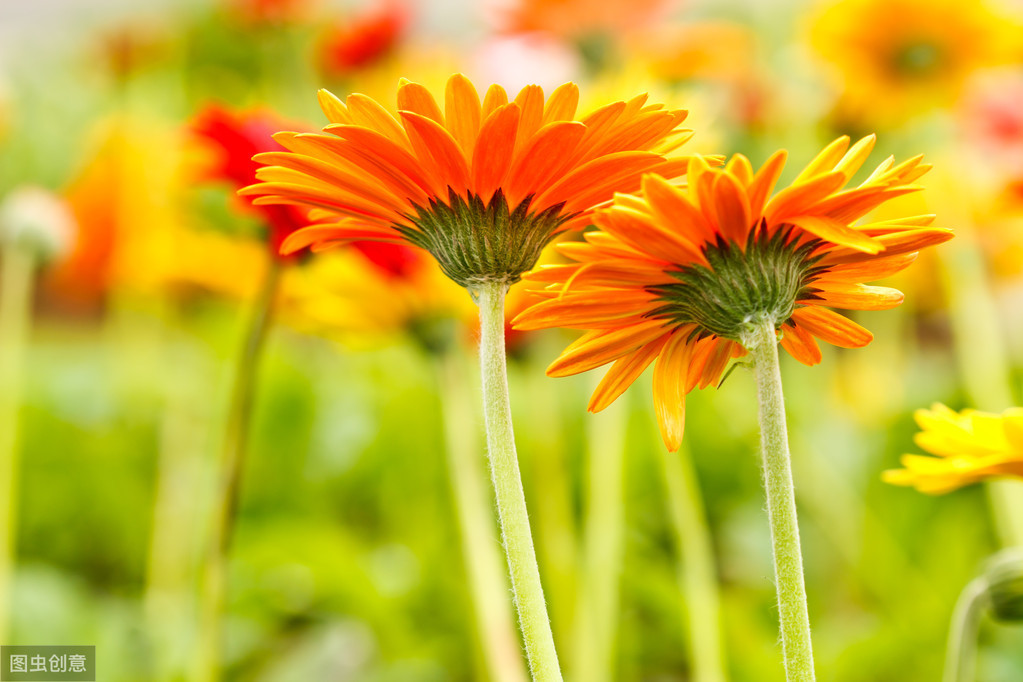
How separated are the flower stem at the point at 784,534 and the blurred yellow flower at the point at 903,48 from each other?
0.49m

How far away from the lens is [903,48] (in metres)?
0.57

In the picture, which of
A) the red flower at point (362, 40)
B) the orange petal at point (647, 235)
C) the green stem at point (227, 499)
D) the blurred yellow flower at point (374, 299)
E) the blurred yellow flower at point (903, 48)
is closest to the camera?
the orange petal at point (647, 235)

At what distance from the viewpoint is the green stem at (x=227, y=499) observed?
26 centimetres

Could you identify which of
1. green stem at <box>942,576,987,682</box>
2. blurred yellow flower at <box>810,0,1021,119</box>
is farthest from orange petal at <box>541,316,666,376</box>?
blurred yellow flower at <box>810,0,1021,119</box>

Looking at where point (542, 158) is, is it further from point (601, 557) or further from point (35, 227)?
point (35, 227)

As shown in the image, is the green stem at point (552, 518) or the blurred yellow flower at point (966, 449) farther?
the green stem at point (552, 518)

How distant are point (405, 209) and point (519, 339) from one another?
0.32m

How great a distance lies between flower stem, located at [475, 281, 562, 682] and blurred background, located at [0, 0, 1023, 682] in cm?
15

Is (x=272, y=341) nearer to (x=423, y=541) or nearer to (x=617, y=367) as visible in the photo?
(x=423, y=541)

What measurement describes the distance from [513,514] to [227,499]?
15 cm

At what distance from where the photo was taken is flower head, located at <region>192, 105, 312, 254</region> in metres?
0.27

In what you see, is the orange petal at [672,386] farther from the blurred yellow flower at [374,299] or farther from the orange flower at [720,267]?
the blurred yellow flower at [374,299]

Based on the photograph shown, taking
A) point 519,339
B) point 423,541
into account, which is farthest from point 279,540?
point 519,339

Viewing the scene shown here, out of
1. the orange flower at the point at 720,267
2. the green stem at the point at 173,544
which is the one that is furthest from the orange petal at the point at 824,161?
the green stem at the point at 173,544
